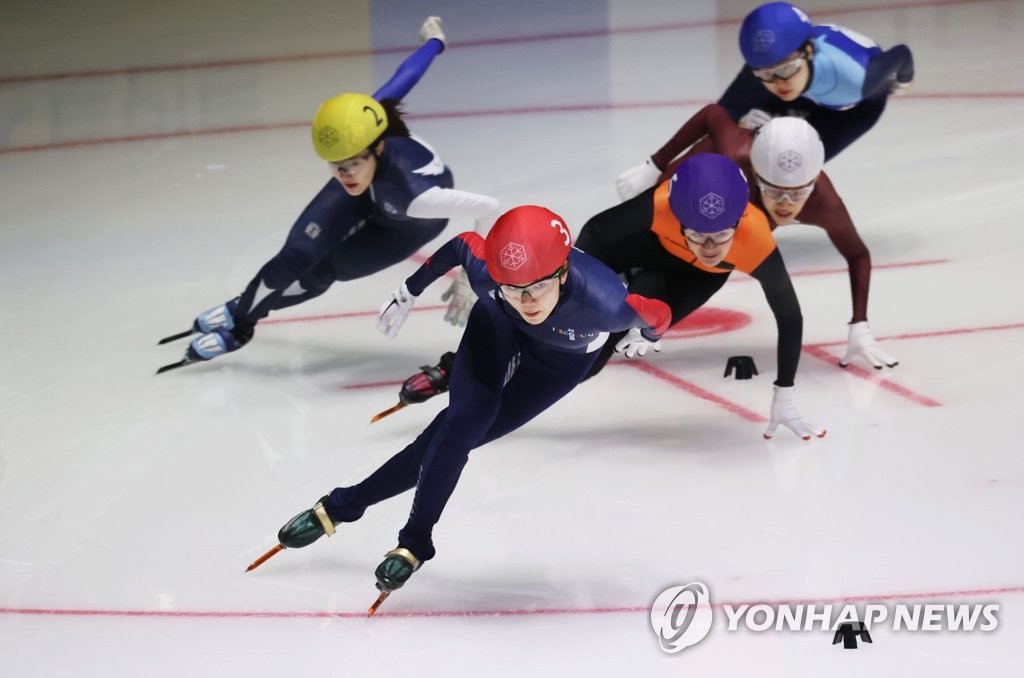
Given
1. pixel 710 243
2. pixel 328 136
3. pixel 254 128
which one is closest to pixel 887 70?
pixel 710 243

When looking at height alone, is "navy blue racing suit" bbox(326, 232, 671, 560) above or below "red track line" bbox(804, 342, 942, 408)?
above

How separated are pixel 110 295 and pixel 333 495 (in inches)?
113

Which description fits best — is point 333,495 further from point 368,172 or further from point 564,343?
point 368,172

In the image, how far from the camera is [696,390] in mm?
5094

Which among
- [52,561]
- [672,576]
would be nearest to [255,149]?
[52,561]

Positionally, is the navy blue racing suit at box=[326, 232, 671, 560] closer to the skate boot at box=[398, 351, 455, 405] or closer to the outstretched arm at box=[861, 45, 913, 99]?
the skate boot at box=[398, 351, 455, 405]

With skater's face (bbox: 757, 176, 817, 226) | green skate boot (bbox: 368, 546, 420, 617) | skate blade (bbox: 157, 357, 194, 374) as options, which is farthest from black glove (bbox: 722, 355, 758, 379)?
skate blade (bbox: 157, 357, 194, 374)

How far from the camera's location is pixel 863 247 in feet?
16.5

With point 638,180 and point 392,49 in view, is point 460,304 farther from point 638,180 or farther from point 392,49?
point 392,49

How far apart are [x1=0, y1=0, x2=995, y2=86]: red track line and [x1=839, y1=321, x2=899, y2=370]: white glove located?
5.55 meters

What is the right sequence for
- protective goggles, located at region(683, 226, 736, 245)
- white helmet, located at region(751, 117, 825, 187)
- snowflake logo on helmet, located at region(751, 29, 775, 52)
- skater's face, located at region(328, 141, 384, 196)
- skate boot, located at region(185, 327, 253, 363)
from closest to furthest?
protective goggles, located at region(683, 226, 736, 245)
white helmet, located at region(751, 117, 825, 187)
skater's face, located at region(328, 141, 384, 196)
snowflake logo on helmet, located at region(751, 29, 775, 52)
skate boot, located at region(185, 327, 253, 363)

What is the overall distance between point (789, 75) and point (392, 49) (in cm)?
514

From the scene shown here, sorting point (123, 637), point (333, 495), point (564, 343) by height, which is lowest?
point (123, 637)

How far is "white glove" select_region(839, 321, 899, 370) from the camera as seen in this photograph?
197 inches
